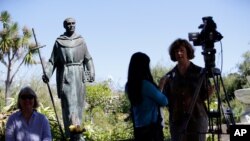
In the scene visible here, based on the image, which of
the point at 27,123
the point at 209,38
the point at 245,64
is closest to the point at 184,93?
the point at 209,38

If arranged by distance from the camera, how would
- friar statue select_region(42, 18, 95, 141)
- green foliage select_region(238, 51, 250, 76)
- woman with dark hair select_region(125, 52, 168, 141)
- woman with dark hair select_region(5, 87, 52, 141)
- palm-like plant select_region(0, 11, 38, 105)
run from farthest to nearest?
1. green foliage select_region(238, 51, 250, 76)
2. palm-like plant select_region(0, 11, 38, 105)
3. friar statue select_region(42, 18, 95, 141)
4. woman with dark hair select_region(5, 87, 52, 141)
5. woman with dark hair select_region(125, 52, 168, 141)

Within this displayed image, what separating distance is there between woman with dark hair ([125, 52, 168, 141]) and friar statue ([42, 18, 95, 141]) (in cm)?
199

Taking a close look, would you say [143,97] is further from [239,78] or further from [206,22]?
[239,78]

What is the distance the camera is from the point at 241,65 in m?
27.4

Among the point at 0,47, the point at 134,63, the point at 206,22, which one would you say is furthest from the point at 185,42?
the point at 0,47

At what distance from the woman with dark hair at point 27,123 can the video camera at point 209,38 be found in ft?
5.19

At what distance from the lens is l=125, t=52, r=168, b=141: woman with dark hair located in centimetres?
357

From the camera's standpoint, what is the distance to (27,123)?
3.74 meters

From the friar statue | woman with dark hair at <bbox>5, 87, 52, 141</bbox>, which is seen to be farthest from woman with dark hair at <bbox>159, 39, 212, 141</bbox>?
the friar statue

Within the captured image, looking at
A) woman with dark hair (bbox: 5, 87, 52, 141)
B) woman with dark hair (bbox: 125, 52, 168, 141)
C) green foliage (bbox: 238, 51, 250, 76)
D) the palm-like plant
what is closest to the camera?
woman with dark hair (bbox: 125, 52, 168, 141)

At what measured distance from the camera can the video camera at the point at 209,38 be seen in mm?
3768

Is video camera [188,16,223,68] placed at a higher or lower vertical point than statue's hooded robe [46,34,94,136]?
higher

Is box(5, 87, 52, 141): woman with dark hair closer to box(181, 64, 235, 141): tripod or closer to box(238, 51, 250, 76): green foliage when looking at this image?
box(181, 64, 235, 141): tripod

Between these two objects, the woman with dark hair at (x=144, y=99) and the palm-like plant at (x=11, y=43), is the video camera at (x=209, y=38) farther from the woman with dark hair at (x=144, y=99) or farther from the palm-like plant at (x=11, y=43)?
the palm-like plant at (x=11, y=43)
